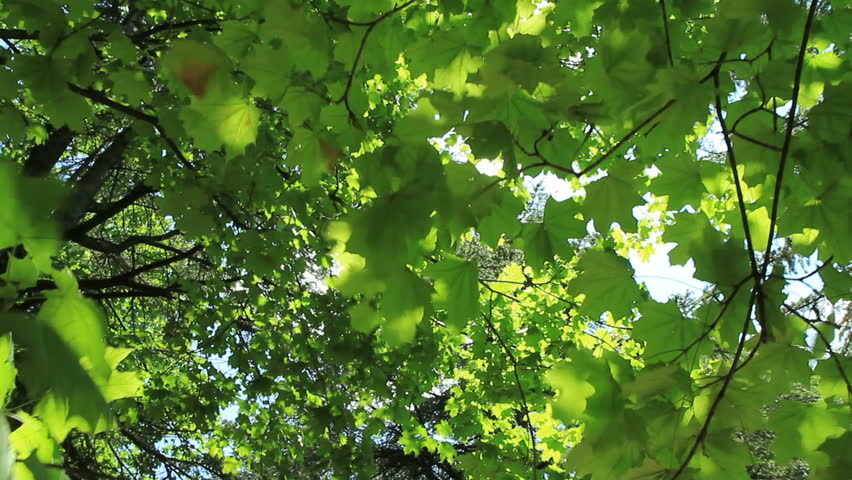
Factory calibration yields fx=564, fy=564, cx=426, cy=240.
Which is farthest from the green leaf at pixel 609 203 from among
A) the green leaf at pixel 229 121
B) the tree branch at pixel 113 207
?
the tree branch at pixel 113 207

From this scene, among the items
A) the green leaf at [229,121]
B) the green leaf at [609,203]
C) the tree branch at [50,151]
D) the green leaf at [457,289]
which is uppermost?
the tree branch at [50,151]

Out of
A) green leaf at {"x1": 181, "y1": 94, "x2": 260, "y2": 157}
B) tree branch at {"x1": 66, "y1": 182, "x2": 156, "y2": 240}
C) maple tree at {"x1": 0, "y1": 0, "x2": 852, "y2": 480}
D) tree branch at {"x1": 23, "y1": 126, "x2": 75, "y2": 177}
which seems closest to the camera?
maple tree at {"x1": 0, "y1": 0, "x2": 852, "y2": 480}

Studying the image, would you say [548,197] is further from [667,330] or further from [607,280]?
[667,330]

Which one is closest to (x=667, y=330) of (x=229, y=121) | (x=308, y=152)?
(x=308, y=152)

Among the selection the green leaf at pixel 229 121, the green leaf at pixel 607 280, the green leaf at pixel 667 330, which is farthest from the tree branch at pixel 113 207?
the green leaf at pixel 667 330

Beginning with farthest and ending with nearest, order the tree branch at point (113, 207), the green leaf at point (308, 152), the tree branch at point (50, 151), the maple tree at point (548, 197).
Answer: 1. the tree branch at point (113, 207)
2. the tree branch at point (50, 151)
3. the green leaf at point (308, 152)
4. the maple tree at point (548, 197)

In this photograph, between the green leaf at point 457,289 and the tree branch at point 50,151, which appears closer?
the green leaf at point 457,289

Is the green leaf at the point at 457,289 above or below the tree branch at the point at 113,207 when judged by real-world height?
below

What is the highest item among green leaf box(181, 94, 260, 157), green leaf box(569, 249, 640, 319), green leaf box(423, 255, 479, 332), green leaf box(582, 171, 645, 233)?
green leaf box(181, 94, 260, 157)

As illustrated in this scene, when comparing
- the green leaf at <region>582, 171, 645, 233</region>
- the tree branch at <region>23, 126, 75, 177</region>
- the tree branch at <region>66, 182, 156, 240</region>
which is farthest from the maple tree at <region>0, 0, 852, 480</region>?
the tree branch at <region>66, 182, 156, 240</region>

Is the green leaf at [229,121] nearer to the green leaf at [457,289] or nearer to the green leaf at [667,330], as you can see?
the green leaf at [457,289]

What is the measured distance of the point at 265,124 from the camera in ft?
15.8

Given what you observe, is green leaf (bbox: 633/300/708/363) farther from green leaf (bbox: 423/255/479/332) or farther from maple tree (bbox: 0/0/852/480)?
green leaf (bbox: 423/255/479/332)

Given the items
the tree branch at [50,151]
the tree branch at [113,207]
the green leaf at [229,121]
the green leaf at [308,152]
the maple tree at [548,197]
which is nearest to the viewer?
→ the maple tree at [548,197]
